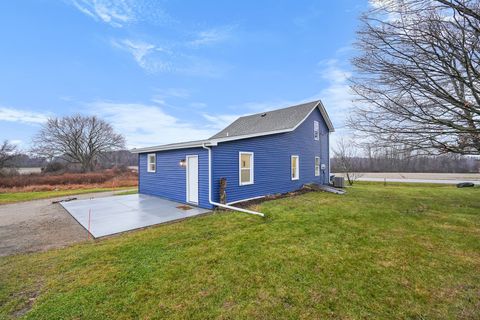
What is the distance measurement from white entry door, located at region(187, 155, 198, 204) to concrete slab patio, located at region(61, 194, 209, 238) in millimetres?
513

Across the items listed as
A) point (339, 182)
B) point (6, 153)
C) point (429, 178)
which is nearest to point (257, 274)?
point (339, 182)

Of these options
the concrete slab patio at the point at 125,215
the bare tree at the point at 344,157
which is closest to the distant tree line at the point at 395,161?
the bare tree at the point at 344,157

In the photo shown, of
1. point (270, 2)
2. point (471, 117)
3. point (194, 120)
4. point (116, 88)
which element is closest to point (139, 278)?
point (471, 117)

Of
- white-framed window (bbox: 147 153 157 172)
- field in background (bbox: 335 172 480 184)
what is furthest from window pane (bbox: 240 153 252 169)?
field in background (bbox: 335 172 480 184)

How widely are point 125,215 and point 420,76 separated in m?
9.42

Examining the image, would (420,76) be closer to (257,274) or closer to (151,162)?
(257,274)

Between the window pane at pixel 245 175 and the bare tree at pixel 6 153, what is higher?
the bare tree at pixel 6 153

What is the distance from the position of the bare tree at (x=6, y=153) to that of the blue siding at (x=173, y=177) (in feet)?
73.6

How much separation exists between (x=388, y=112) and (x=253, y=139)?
16.2ft

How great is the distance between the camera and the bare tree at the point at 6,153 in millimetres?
22297

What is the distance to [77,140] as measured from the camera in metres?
31.0

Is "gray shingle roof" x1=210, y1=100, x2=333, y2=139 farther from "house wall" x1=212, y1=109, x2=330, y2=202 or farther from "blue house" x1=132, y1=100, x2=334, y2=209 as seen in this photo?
"house wall" x1=212, y1=109, x2=330, y2=202

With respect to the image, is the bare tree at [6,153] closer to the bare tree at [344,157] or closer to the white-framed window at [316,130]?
the white-framed window at [316,130]

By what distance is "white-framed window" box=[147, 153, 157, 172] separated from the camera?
10.8 metres
